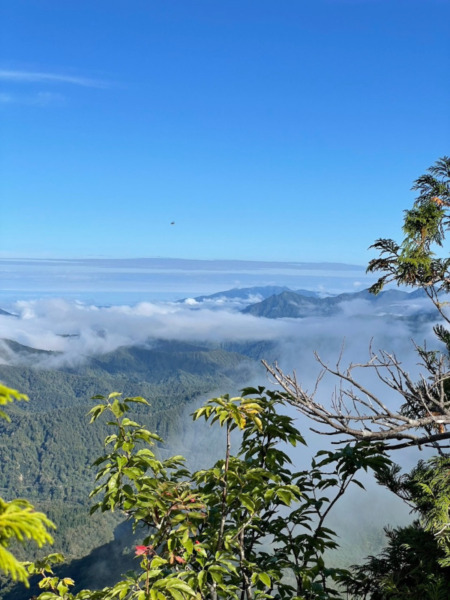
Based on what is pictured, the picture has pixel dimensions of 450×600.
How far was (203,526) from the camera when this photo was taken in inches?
234

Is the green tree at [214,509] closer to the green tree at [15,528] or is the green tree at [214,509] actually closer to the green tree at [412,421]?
the green tree at [412,421]

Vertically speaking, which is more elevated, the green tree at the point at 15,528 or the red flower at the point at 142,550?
the green tree at the point at 15,528

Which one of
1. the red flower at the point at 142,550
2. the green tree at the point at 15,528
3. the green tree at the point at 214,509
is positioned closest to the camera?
the green tree at the point at 15,528

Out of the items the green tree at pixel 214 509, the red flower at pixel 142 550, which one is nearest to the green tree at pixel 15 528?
the red flower at pixel 142 550

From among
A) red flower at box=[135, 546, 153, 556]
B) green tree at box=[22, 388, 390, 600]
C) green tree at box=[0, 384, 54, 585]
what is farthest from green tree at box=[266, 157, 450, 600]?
green tree at box=[0, 384, 54, 585]

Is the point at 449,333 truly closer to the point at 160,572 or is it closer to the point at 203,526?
the point at 203,526

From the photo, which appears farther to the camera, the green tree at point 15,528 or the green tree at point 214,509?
the green tree at point 214,509

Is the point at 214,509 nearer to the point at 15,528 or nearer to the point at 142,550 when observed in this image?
the point at 142,550

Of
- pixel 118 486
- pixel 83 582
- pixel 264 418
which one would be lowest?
pixel 83 582

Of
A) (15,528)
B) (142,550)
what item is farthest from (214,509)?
(15,528)

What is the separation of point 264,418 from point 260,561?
166cm

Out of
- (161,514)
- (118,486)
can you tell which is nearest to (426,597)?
(161,514)

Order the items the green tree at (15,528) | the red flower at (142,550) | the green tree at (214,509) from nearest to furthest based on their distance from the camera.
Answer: the green tree at (15,528) < the red flower at (142,550) < the green tree at (214,509)

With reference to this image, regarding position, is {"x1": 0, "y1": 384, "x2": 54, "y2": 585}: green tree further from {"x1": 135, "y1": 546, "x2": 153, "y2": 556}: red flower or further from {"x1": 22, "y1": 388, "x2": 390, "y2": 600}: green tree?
{"x1": 22, "y1": 388, "x2": 390, "y2": 600}: green tree
